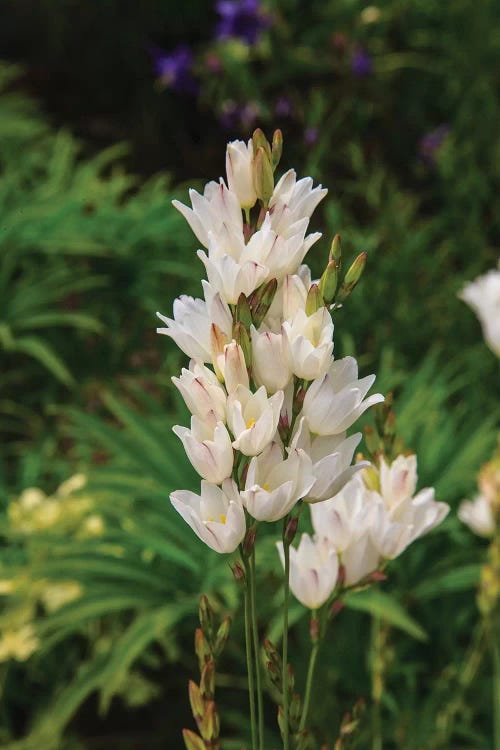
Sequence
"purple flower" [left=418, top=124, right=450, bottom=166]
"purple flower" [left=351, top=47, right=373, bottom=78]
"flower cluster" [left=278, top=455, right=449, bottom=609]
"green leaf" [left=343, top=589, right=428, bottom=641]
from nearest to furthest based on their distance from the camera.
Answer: "flower cluster" [left=278, top=455, right=449, bottom=609] < "green leaf" [left=343, top=589, right=428, bottom=641] < "purple flower" [left=351, top=47, right=373, bottom=78] < "purple flower" [left=418, top=124, right=450, bottom=166]

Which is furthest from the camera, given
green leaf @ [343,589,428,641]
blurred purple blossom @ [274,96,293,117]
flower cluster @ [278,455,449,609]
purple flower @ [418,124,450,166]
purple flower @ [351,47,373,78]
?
purple flower @ [418,124,450,166]

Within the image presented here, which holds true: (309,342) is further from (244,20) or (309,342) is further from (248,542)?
(244,20)

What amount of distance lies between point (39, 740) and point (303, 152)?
1514mm

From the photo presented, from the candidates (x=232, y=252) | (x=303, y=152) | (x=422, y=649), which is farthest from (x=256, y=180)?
(x=303, y=152)

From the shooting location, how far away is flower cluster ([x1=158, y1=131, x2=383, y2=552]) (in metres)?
0.39

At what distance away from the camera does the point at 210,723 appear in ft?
1.30

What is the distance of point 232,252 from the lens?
41 centimetres

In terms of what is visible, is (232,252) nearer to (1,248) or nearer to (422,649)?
(422,649)

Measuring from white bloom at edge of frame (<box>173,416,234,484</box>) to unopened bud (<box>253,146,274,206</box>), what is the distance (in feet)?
0.35

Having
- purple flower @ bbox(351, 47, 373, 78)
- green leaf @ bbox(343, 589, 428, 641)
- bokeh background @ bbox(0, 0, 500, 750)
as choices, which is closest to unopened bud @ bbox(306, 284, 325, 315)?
bokeh background @ bbox(0, 0, 500, 750)

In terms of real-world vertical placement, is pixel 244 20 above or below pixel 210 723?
above

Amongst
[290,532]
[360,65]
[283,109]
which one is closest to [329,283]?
[290,532]

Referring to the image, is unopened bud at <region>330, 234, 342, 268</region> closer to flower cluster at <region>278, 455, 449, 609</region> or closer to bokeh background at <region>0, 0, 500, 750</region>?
flower cluster at <region>278, 455, 449, 609</region>

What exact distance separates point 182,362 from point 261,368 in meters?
1.19
